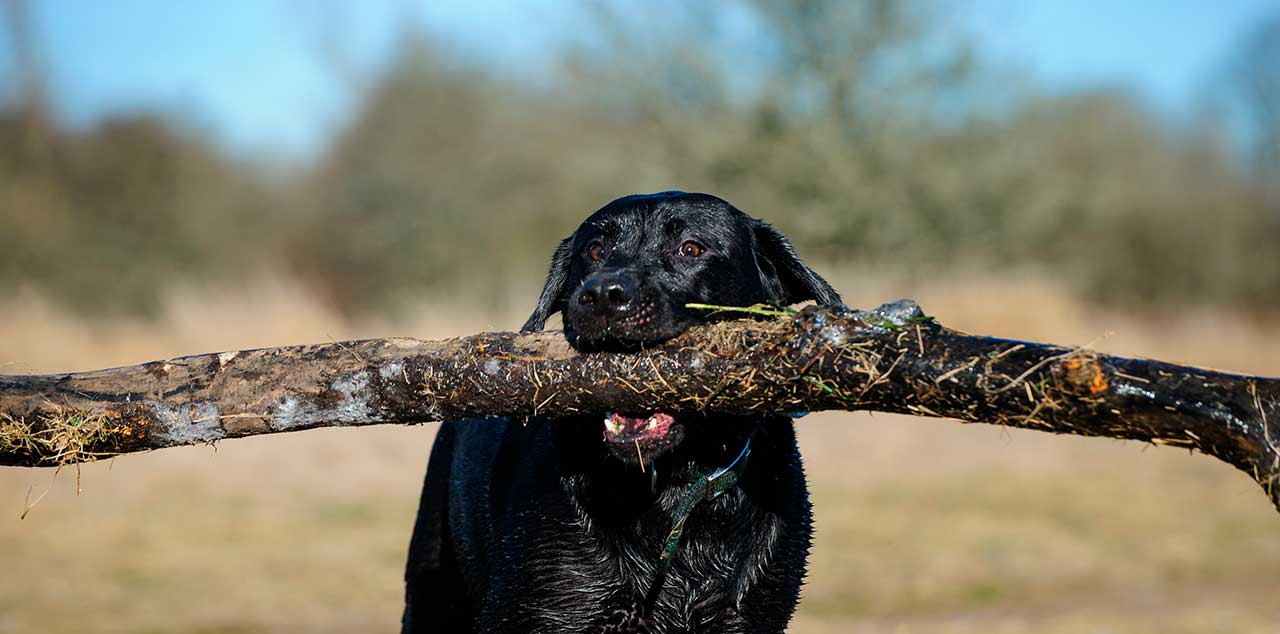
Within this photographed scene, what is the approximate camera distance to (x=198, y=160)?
96.4 feet

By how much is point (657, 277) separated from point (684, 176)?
1997 centimetres

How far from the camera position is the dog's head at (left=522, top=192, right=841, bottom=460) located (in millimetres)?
3521

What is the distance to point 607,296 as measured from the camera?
350cm

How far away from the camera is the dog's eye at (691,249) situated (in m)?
4.11

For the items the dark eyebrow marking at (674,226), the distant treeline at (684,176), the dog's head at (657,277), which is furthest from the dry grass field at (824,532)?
the distant treeline at (684,176)

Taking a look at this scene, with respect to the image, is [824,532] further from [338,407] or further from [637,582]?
[338,407]

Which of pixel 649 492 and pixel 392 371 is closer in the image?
pixel 392 371

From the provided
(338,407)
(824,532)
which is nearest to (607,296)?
(338,407)

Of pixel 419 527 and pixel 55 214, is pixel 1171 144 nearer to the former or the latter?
pixel 55 214

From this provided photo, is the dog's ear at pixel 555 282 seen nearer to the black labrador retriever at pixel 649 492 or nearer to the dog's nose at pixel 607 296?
the black labrador retriever at pixel 649 492

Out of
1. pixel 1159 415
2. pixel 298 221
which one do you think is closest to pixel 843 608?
pixel 1159 415

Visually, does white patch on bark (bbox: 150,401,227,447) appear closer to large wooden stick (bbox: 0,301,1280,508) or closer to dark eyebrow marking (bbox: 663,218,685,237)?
large wooden stick (bbox: 0,301,1280,508)

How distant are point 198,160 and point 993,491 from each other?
23.1 meters

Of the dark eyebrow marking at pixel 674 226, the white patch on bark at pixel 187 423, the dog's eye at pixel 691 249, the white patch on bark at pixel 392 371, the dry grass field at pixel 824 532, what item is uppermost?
the dry grass field at pixel 824 532
